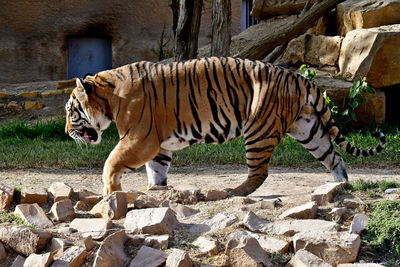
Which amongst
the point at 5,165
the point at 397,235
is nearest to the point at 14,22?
the point at 5,165

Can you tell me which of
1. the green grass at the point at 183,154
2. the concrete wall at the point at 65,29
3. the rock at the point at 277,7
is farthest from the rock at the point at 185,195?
the concrete wall at the point at 65,29

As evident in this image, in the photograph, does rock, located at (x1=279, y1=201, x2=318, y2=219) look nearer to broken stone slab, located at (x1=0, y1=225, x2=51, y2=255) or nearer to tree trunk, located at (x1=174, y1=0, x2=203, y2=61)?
broken stone slab, located at (x1=0, y1=225, x2=51, y2=255)

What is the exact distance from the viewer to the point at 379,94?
35.6 feet

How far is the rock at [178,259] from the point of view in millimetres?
3805

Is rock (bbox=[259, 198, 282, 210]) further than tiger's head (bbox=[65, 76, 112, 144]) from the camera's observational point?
No

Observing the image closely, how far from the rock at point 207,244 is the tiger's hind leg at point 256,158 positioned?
68.1 inches

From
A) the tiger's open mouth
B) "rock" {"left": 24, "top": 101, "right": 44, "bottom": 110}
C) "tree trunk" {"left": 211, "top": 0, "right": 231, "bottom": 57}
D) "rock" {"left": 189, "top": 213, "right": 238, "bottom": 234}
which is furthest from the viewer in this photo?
"rock" {"left": 24, "top": 101, "right": 44, "bottom": 110}

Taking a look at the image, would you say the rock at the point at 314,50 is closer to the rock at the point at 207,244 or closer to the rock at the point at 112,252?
the rock at the point at 207,244

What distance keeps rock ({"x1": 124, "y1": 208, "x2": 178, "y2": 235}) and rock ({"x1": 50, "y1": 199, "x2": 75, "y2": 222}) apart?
21.0 inches

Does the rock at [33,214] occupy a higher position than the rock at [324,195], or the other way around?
the rock at [324,195]

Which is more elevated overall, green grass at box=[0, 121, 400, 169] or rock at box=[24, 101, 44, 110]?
green grass at box=[0, 121, 400, 169]

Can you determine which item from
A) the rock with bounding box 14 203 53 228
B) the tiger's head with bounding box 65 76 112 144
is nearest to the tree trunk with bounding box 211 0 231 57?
the tiger's head with bounding box 65 76 112 144

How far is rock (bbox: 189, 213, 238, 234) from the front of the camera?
4.43 meters

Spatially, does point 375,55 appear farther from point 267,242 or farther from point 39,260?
point 39,260
